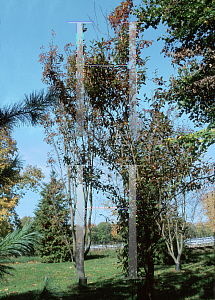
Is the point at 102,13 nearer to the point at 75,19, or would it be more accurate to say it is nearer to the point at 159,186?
the point at 75,19

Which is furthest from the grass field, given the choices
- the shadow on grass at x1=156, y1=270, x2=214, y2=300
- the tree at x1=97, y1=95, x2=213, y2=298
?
the tree at x1=97, y1=95, x2=213, y2=298

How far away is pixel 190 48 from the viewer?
5.59 meters

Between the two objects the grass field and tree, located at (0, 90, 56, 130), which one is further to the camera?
the grass field

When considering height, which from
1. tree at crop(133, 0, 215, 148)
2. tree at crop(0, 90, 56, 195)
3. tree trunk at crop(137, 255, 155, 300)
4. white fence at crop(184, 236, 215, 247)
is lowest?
white fence at crop(184, 236, 215, 247)

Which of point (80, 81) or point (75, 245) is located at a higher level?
point (80, 81)

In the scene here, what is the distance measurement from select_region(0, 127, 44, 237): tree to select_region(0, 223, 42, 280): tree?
442 mm

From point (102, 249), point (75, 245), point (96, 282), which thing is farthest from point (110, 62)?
point (102, 249)

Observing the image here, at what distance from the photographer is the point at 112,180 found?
385 cm

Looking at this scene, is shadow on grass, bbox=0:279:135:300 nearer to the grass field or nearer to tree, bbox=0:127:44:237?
the grass field

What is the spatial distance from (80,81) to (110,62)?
1.04 m

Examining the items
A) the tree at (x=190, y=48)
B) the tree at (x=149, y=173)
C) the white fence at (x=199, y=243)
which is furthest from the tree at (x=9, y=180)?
the white fence at (x=199, y=243)

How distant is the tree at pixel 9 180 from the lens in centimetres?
219

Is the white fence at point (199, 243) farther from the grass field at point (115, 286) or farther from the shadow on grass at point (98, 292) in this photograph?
the shadow on grass at point (98, 292)

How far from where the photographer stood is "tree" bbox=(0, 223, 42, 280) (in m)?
1.25
